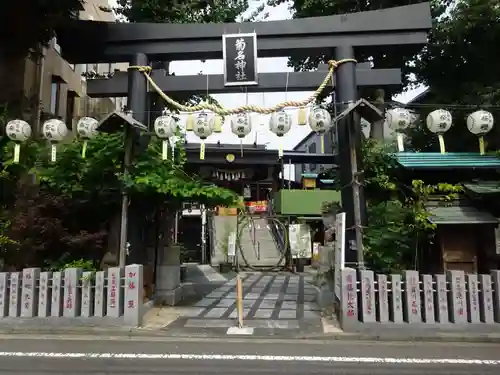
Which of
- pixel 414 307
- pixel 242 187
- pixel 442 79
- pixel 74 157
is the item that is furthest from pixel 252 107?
pixel 242 187

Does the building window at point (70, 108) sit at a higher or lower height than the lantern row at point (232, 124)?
higher

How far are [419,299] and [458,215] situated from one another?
318 centimetres

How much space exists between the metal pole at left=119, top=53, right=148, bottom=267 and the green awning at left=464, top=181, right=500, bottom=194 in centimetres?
858

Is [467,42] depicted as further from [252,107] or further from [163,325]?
[163,325]

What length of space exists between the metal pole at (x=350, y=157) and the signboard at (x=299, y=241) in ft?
39.8

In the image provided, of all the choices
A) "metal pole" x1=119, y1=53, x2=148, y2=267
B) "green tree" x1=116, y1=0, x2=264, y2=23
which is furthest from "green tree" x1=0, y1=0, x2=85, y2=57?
"green tree" x1=116, y1=0, x2=264, y2=23

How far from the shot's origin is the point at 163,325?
388 inches

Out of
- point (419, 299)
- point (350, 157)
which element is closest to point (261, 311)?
point (419, 299)

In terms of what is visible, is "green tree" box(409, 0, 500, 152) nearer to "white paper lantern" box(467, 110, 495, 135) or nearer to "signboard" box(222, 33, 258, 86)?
"white paper lantern" box(467, 110, 495, 135)

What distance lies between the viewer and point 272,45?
12086 millimetres

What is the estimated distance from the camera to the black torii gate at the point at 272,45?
11656mm

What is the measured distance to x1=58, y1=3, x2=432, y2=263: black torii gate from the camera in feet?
38.2

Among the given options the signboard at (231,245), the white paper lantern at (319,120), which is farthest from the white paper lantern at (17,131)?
the signboard at (231,245)

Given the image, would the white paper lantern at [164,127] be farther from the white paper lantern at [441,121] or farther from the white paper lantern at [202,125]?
the white paper lantern at [441,121]
